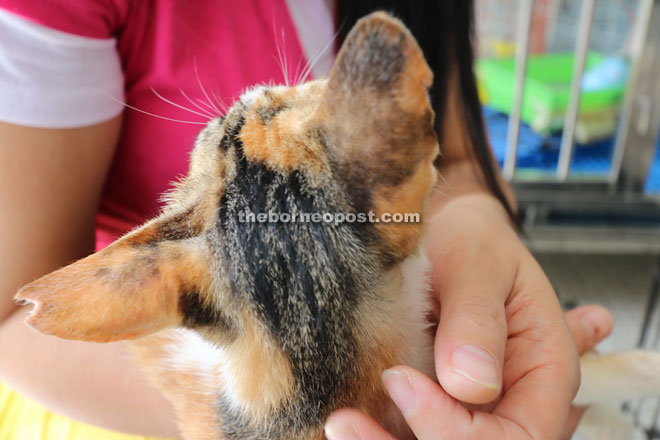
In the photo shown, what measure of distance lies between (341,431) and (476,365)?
5.0 inches

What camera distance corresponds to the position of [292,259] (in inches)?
14.9

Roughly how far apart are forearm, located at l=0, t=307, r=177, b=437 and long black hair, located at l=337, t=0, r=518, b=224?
0.60 meters

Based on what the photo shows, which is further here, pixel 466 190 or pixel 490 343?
pixel 466 190

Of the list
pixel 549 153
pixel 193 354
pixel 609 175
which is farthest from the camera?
pixel 549 153

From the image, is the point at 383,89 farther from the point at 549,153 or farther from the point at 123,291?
the point at 549,153

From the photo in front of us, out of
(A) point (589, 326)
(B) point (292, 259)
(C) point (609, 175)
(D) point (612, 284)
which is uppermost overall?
(B) point (292, 259)

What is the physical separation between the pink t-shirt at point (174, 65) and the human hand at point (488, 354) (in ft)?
1.18

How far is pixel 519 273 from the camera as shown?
0.58 m

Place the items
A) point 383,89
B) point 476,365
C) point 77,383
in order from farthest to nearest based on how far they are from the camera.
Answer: point 77,383
point 476,365
point 383,89

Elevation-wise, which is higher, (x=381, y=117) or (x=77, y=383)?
(x=381, y=117)

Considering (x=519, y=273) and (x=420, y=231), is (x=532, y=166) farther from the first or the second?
(x=420, y=231)

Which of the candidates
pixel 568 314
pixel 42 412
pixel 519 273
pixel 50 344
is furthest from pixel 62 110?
pixel 568 314

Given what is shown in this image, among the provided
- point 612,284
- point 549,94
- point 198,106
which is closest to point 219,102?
point 198,106

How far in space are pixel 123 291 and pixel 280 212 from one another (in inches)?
4.8
